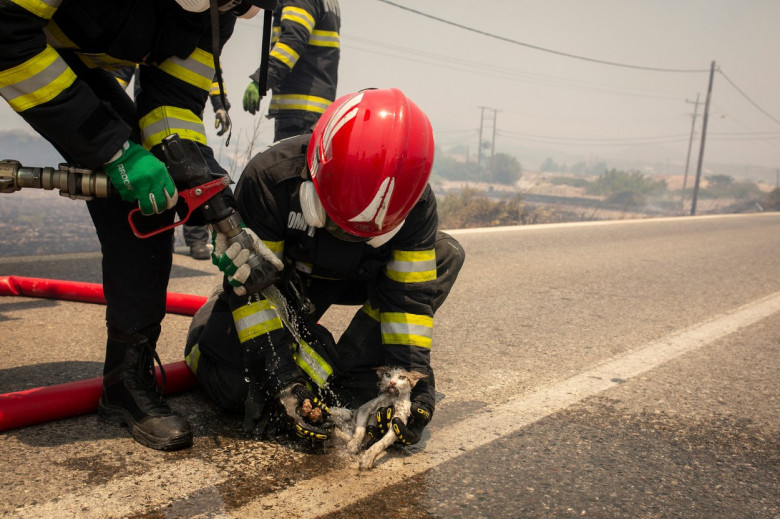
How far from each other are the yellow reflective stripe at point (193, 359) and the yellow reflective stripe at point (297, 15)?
3.33 metres

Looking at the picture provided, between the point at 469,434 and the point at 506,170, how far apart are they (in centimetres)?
10448

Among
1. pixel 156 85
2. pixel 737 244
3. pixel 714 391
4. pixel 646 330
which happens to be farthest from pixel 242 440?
pixel 737 244

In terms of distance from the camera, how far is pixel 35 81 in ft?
6.15

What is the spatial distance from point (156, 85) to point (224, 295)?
0.79m

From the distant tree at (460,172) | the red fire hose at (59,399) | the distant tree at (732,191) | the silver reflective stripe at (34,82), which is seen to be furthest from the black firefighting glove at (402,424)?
the distant tree at (460,172)

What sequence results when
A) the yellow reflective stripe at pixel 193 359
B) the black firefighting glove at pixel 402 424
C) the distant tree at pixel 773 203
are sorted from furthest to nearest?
the distant tree at pixel 773 203 → the yellow reflective stripe at pixel 193 359 → the black firefighting glove at pixel 402 424

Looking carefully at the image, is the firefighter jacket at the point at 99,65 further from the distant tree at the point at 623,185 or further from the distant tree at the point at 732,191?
the distant tree at the point at 732,191

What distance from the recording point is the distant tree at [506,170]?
103 m

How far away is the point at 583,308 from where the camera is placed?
4.86 metres

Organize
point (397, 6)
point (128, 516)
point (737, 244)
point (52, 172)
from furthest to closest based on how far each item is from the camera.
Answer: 1. point (397, 6)
2. point (737, 244)
3. point (52, 172)
4. point (128, 516)

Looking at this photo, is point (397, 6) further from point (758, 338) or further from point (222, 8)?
point (222, 8)

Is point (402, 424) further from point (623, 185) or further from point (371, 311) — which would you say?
point (623, 185)

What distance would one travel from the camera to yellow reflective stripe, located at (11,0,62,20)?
1803 millimetres

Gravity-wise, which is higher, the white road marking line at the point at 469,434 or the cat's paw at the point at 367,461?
the cat's paw at the point at 367,461
